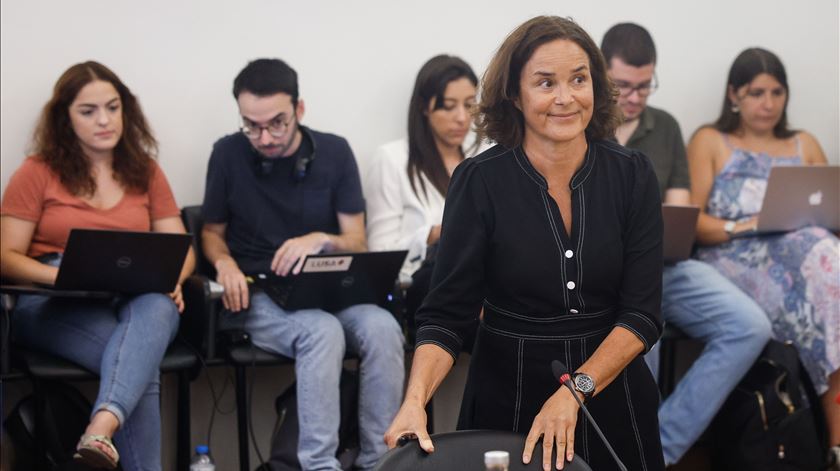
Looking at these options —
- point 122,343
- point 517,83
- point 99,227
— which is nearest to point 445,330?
point 517,83

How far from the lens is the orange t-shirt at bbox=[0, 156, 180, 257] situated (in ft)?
10.7

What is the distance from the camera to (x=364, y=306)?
3369mm

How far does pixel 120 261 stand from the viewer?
3.01m

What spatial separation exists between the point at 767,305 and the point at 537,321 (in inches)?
83.3

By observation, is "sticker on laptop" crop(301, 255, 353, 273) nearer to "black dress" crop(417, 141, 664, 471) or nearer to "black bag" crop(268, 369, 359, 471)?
"black bag" crop(268, 369, 359, 471)

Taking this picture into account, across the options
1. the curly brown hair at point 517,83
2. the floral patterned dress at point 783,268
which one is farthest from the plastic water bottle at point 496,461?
the floral patterned dress at point 783,268

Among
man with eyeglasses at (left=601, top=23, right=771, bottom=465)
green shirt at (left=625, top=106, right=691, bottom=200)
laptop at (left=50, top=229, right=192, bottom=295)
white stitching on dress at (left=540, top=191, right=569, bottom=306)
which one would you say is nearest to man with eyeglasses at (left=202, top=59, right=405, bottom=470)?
laptop at (left=50, top=229, right=192, bottom=295)

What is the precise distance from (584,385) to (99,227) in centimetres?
200

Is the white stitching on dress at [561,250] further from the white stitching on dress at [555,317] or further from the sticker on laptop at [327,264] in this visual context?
the sticker on laptop at [327,264]

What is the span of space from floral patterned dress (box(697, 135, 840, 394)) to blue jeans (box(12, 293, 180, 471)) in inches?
79.0

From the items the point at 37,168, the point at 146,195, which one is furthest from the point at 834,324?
the point at 37,168

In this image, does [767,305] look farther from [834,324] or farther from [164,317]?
[164,317]

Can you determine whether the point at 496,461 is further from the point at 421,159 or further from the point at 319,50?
the point at 319,50

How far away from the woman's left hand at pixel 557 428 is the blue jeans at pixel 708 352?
1.82m
